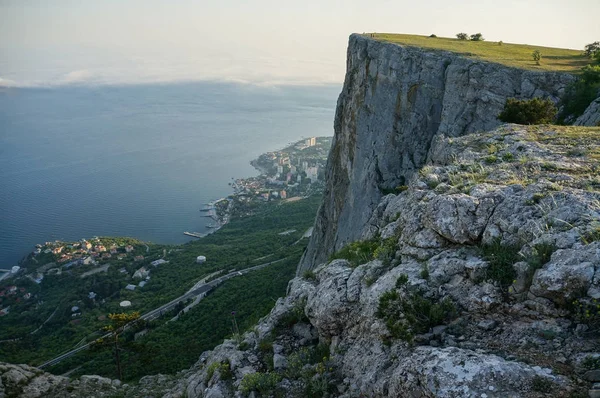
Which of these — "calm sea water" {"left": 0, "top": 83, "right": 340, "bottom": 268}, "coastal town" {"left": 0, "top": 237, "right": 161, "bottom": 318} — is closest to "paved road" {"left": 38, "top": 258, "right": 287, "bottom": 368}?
"coastal town" {"left": 0, "top": 237, "right": 161, "bottom": 318}

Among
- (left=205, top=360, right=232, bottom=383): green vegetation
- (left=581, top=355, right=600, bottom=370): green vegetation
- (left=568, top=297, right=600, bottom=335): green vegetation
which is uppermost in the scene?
(left=568, top=297, right=600, bottom=335): green vegetation

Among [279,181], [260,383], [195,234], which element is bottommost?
[195,234]

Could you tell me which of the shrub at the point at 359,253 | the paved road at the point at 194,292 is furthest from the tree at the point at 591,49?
the paved road at the point at 194,292

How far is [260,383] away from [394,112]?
1736 centimetres

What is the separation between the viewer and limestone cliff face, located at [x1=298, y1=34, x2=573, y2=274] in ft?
53.1

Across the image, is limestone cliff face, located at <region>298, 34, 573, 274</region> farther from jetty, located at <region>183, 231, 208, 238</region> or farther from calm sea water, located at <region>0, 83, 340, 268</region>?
calm sea water, located at <region>0, 83, 340, 268</region>

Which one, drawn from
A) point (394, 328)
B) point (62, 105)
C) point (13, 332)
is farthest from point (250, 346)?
point (62, 105)

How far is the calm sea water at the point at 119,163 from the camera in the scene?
2906 inches

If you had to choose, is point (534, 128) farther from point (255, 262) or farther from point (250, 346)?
point (255, 262)

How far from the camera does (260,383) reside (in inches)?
242

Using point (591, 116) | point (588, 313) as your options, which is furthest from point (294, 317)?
point (591, 116)

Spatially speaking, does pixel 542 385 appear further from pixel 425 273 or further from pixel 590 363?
pixel 425 273

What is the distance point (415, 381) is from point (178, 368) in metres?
17.0

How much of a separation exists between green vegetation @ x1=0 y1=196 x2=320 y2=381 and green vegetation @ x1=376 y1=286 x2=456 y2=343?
10772 mm
